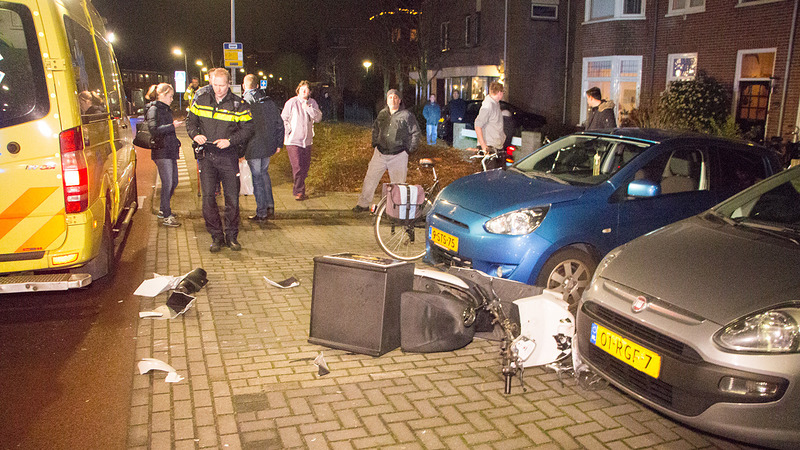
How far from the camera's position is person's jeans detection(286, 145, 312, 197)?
35.3 ft

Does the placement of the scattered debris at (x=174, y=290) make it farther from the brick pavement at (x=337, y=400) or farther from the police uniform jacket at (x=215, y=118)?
the police uniform jacket at (x=215, y=118)

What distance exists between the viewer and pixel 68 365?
4656mm

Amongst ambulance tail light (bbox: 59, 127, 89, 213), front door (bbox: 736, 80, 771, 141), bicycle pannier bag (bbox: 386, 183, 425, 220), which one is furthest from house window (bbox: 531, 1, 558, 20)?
ambulance tail light (bbox: 59, 127, 89, 213)

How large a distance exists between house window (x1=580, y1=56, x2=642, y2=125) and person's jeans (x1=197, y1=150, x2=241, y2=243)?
1766cm

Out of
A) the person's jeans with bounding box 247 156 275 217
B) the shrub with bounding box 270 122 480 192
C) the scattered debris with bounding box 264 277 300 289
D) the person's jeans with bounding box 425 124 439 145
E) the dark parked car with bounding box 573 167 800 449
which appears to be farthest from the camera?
the person's jeans with bounding box 425 124 439 145

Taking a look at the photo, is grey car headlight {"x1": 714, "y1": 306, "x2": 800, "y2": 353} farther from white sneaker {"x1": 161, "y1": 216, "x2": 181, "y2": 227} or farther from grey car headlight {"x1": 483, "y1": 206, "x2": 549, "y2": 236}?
white sneaker {"x1": 161, "y1": 216, "x2": 181, "y2": 227}

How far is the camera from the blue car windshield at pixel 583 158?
614cm

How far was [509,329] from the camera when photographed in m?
4.52

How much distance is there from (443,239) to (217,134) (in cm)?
308

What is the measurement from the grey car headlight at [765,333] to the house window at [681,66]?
1879 cm

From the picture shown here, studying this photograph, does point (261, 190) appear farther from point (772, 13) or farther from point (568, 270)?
point (772, 13)

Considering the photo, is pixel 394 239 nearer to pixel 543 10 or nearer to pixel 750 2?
pixel 750 2

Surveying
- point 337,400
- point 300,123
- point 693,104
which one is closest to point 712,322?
point 337,400

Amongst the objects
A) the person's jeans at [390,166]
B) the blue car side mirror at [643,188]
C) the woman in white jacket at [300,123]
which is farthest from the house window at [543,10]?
the blue car side mirror at [643,188]
